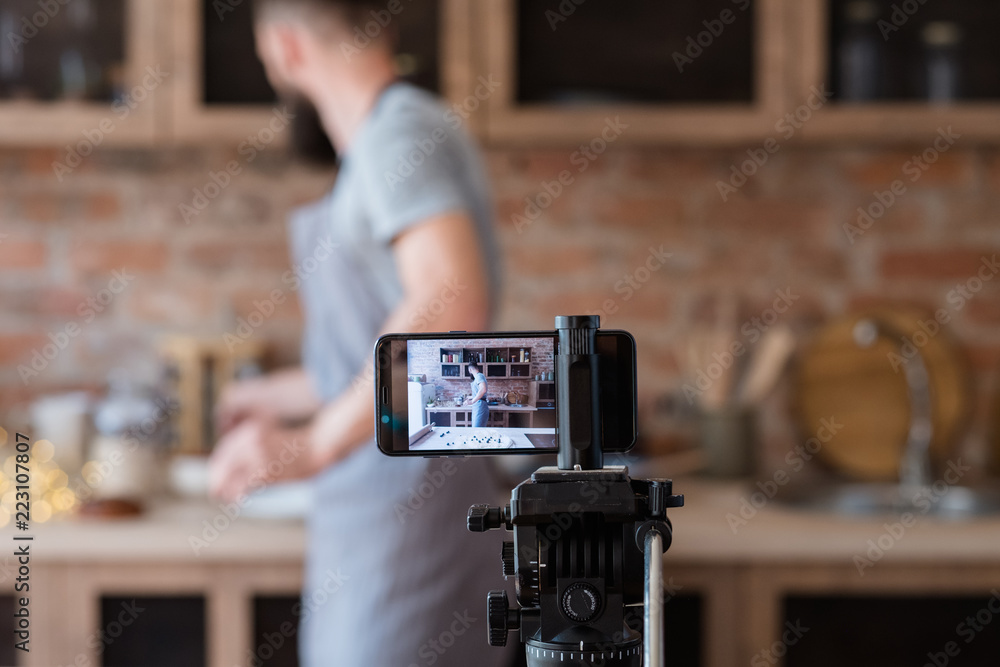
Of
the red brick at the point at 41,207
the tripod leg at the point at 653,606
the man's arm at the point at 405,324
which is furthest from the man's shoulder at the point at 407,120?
the red brick at the point at 41,207

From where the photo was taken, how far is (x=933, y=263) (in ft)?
6.98

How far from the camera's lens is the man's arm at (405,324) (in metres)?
1.07

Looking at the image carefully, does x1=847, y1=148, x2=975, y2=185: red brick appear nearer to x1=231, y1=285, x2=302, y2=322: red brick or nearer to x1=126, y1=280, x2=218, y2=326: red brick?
x1=231, y1=285, x2=302, y2=322: red brick

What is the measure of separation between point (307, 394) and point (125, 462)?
→ 423 mm

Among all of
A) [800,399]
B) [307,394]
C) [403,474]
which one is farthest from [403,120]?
[800,399]

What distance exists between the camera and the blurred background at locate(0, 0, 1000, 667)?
1.59 m
